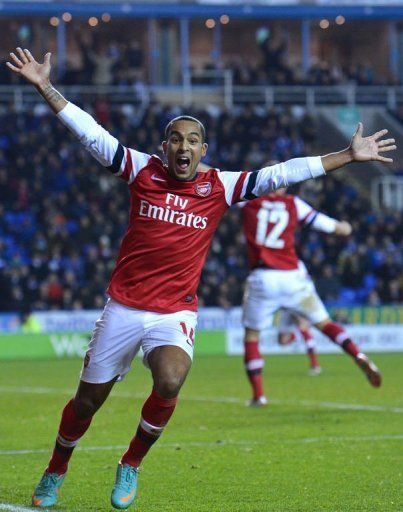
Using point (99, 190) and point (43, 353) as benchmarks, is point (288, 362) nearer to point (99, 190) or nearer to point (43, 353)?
point (43, 353)

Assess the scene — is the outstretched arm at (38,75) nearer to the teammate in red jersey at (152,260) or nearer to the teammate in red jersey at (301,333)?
the teammate in red jersey at (152,260)

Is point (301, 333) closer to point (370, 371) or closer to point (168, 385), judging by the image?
point (370, 371)

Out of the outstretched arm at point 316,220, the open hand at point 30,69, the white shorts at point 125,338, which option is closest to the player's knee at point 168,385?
the white shorts at point 125,338

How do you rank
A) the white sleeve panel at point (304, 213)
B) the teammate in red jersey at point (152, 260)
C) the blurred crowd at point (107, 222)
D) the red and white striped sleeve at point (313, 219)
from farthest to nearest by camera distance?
1. the blurred crowd at point (107, 222)
2. the white sleeve panel at point (304, 213)
3. the red and white striped sleeve at point (313, 219)
4. the teammate in red jersey at point (152, 260)

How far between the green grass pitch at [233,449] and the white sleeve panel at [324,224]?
2080 millimetres

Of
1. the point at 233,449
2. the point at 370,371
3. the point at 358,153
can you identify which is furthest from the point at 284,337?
the point at 358,153

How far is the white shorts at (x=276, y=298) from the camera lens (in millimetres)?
14852

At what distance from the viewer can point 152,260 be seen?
25.9 feet

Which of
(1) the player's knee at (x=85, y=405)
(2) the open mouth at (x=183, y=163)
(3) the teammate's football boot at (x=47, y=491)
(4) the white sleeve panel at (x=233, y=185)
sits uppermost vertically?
(2) the open mouth at (x=183, y=163)

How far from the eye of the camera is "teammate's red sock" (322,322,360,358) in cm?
1428

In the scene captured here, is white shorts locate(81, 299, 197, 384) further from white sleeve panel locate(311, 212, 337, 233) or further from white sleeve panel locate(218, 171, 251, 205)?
white sleeve panel locate(311, 212, 337, 233)

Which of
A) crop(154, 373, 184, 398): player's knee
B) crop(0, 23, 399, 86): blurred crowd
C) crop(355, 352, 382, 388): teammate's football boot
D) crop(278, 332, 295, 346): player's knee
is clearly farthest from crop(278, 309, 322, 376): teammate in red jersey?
crop(0, 23, 399, 86): blurred crowd

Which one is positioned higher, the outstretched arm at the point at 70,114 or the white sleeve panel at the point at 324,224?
the outstretched arm at the point at 70,114

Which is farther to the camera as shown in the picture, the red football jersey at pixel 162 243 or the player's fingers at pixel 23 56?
the red football jersey at pixel 162 243
